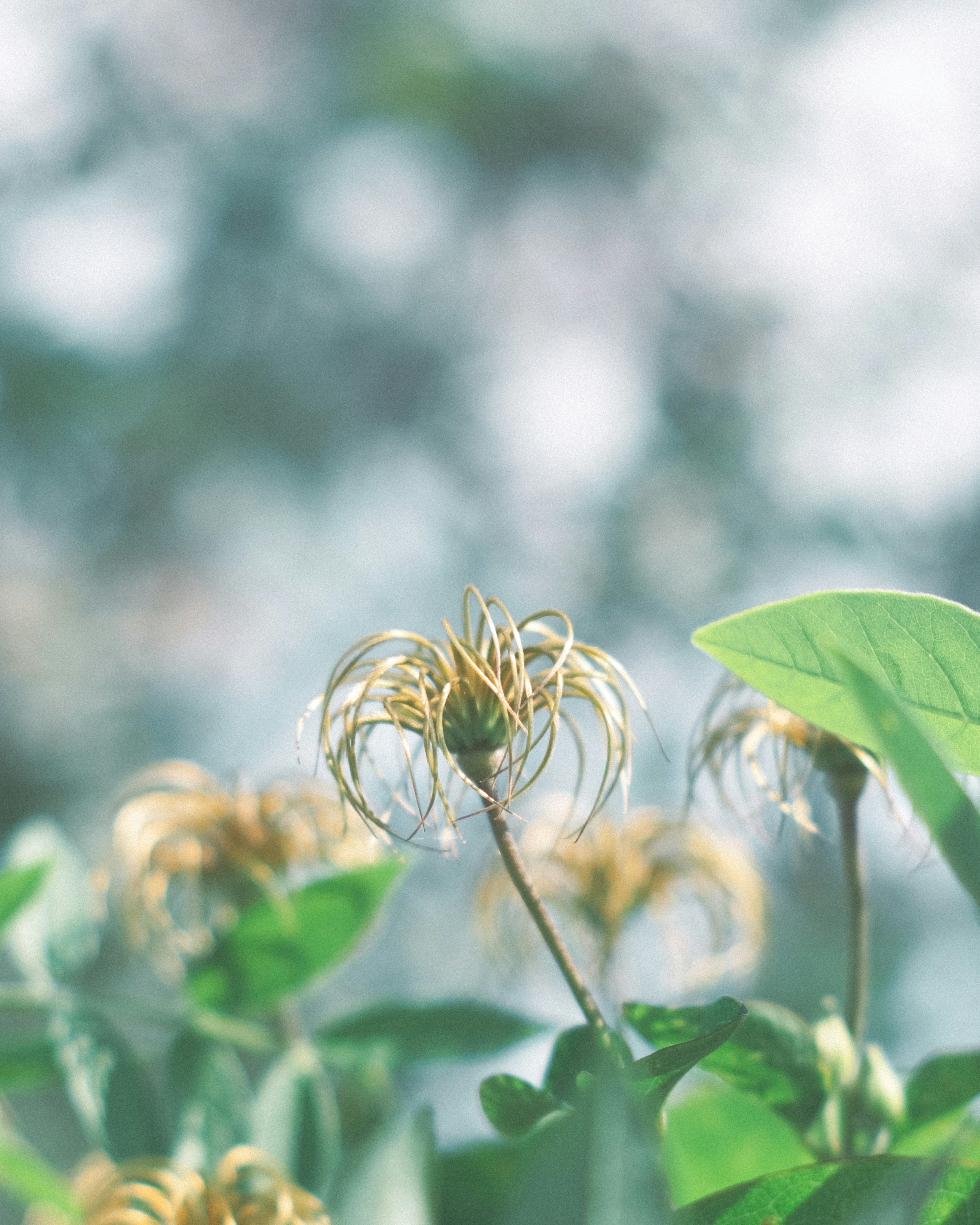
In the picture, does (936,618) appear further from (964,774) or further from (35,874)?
(35,874)

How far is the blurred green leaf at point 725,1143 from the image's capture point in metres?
0.31

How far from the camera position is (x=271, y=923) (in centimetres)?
36

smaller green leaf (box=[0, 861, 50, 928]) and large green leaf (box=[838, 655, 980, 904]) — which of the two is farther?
smaller green leaf (box=[0, 861, 50, 928])

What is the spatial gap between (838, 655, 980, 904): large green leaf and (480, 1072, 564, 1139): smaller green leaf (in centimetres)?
9

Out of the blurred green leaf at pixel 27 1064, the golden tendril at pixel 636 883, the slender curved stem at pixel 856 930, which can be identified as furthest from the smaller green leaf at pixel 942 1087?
the blurred green leaf at pixel 27 1064

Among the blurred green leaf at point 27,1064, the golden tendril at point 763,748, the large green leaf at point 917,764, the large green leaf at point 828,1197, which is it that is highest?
the blurred green leaf at point 27,1064

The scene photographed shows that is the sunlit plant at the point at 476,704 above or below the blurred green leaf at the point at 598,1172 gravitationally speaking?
above

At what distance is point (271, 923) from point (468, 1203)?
10 cm

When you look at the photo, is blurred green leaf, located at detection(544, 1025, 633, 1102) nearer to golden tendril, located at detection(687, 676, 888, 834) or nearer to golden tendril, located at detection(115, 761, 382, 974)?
golden tendril, located at detection(687, 676, 888, 834)

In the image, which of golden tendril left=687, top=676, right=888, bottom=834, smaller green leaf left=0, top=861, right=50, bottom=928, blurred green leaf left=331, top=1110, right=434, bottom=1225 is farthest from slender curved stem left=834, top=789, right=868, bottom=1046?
smaller green leaf left=0, top=861, right=50, bottom=928

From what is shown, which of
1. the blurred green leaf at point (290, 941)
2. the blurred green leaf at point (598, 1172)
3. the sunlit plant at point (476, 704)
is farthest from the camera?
the blurred green leaf at point (290, 941)

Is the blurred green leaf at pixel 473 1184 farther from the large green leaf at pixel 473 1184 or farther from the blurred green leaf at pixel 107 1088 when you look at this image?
the blurred green leaf at pixel 107 1088

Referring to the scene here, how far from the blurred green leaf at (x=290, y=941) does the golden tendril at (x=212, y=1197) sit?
48 millimetres

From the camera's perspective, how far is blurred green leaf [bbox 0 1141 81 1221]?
299 mm
